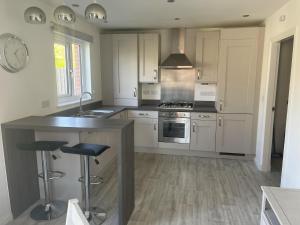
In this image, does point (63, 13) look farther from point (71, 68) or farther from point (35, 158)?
point (71, 68)

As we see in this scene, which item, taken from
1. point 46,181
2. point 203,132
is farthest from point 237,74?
point 46,181

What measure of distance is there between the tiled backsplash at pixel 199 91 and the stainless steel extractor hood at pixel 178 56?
57cm

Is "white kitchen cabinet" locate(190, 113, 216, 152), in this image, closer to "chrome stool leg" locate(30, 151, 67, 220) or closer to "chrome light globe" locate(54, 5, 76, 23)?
"chrome stool leg" locate(30, 151, 67, 220)

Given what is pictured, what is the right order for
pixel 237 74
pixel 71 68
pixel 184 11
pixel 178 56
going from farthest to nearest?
pixel 178 56
pixel 237 74
pixel 71 68
pixel 184 11

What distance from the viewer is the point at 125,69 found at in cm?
461

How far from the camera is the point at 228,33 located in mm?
3959

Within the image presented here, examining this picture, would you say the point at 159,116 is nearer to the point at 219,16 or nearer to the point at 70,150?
the point at 219,16

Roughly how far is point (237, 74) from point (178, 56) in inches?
43.8

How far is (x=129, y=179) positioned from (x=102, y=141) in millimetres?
1085

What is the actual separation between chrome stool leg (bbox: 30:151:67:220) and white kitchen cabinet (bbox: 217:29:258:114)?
295cm

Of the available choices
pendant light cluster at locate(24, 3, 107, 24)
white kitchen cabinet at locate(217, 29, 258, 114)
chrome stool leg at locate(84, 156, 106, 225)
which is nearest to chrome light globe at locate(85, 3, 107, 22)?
pendant light cluster at locate(24, 3, 107, 24)

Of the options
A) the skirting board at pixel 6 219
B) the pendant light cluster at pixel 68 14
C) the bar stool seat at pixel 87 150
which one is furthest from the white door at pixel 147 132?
the pendant light cluster at pixel 68 14

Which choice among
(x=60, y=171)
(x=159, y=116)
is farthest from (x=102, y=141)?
(x=159, y=116)

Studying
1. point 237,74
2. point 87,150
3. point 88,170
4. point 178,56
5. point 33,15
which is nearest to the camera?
point 33,15
